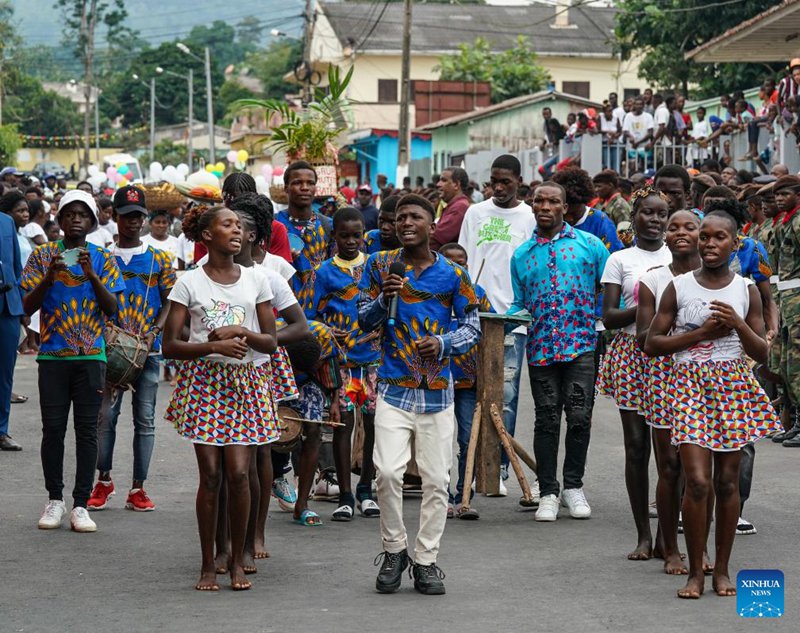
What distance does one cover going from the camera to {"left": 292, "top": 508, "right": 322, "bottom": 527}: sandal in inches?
377

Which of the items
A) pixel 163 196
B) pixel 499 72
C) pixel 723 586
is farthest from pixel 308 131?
pixel 499 72

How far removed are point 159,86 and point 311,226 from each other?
106m

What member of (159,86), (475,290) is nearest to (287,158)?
(475,290)

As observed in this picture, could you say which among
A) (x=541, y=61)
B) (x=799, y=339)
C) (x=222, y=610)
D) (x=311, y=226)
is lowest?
(x=222, y=610)

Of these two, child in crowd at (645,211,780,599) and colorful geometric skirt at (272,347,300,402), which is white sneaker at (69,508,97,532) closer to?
colorful geometric skirt at (272,347,300,402)

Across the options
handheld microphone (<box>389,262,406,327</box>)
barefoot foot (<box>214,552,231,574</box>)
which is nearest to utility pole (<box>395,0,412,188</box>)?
handheld microphone (<box>389,262,406,327</box>)

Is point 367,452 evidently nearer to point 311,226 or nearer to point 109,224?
point 311,226

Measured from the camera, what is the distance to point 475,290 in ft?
27.4

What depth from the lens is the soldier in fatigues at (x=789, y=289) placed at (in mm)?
12344

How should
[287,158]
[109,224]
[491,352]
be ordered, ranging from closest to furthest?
1. [491,352]
2. [287,158]
3. [109,224]

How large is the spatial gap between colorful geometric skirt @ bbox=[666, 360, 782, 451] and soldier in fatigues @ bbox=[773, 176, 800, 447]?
202 inches

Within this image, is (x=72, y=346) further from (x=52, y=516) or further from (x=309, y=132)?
(x=309, y=132)

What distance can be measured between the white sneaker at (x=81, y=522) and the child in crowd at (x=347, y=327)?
1.57 metres

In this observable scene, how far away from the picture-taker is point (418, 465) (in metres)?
7.73
